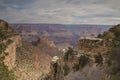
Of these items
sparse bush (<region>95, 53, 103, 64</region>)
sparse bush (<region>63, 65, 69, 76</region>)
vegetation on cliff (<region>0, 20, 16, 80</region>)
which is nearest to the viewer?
sparse bush (<region>95, 53, 103, 64</region>)

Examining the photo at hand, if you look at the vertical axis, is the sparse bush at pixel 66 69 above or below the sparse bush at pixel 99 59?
below

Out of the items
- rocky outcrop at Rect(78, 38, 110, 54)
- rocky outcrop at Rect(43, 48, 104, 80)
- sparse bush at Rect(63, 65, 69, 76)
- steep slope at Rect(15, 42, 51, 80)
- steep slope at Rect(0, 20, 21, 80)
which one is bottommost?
steep slope at Rect(15, 42, 51, 80)

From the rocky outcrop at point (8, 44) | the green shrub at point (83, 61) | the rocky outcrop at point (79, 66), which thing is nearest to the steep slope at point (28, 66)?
A: the rocky outcrop at point (8, 44)

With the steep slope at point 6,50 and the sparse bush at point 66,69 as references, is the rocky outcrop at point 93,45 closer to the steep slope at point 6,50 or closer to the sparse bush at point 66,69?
the sparse bush at point 66,69

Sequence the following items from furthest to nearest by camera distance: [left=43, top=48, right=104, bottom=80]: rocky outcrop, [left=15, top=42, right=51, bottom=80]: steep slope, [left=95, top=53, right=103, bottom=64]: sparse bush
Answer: [left=15, top=42, right=51, bottom=80]: steep slope < [left=95, top=53, right=103, bottom=64]: sparse bush < [left=43, top=48, right=104, bottom=80]: rocky outcrop

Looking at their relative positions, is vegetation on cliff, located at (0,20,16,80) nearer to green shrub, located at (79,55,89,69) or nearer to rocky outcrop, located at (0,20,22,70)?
rocky outcrop, located at (0,20,22,70)

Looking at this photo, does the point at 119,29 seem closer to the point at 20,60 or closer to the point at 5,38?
the point at 5,38

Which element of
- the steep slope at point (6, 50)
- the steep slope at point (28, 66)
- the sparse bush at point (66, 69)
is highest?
the sparse bush at point (66, 69)

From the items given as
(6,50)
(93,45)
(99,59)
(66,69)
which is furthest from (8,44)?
(99,59)

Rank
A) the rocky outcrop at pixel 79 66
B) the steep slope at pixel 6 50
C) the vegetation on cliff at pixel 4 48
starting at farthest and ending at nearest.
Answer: the steep slope at pixel 6 50, the vegetation on cliff at pixel 4 48, the rocky outcrop at pixel 79 66

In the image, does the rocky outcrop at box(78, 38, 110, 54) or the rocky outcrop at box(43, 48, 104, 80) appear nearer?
the rocky outcrop at box(43, 48, 104, 80)

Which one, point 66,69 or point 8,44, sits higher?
point 66,69

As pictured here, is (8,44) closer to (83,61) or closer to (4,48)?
(4,48)

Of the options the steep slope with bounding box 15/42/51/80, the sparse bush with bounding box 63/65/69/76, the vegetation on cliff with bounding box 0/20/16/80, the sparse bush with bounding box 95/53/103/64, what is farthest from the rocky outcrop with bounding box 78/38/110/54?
the steep slope with bounding box 15/42/51/80
